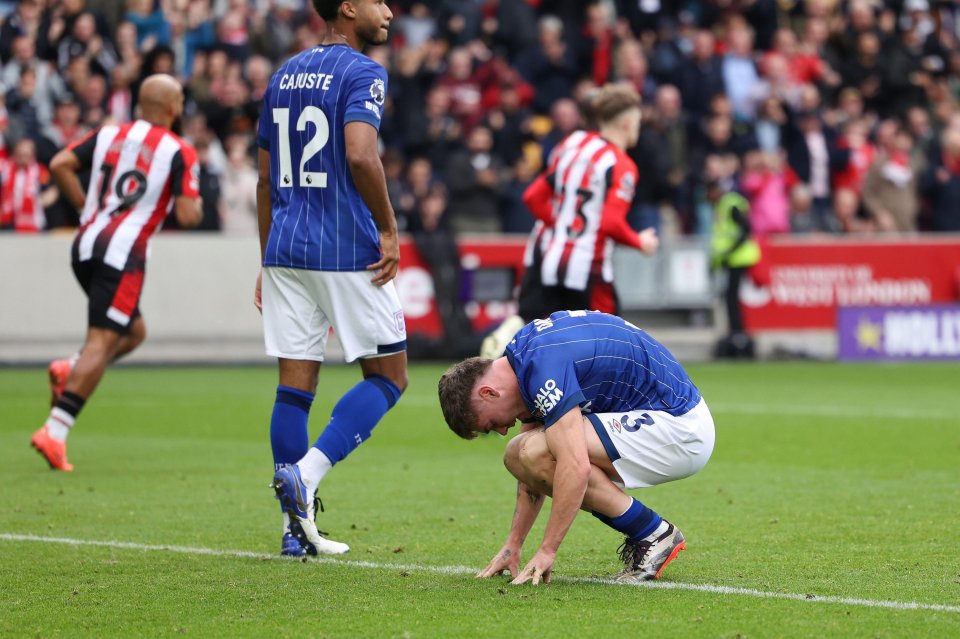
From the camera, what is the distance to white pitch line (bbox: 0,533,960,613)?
198 inches

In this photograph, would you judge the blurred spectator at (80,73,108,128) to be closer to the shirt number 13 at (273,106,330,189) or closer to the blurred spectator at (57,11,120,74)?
the blurred spectator at (57,11,120,74)

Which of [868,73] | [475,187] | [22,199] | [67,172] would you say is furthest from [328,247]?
[868,73]

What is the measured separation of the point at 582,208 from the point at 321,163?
13.5 feet

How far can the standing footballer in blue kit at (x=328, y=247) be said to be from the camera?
6.17m

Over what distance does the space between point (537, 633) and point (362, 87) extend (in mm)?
2471

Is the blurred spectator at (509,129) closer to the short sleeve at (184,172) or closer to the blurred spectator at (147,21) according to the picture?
the blurred spectator at (147,21)

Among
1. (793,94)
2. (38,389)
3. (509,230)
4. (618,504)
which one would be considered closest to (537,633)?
(618,504)

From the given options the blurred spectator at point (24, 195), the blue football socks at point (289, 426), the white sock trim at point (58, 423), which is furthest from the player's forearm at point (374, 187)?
the blurred spectator at point (24, 195)

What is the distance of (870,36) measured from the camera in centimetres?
A: 2395

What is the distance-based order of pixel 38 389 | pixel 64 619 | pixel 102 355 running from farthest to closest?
pixel 38 389 → pixel 102 355 → pixel 64 619

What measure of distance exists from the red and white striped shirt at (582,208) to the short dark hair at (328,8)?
3746 mm

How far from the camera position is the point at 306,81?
6258mm

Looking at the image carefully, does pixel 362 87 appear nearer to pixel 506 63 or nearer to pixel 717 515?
pixel 717 515

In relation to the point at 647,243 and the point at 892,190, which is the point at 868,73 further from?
the point at 647,243
